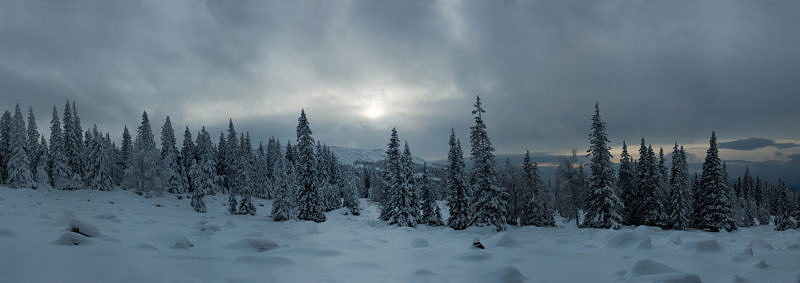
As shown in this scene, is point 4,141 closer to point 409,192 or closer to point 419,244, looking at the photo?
point 409,192

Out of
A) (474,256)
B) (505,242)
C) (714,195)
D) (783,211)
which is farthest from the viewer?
(783,211)

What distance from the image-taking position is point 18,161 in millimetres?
42719

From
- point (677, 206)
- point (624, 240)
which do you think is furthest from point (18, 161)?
point (677, 206)

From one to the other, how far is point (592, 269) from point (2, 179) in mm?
75928

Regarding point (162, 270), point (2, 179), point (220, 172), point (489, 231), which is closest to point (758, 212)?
point (489, 231)

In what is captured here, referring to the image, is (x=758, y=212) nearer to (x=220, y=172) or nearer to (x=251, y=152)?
(x=251, y=152)

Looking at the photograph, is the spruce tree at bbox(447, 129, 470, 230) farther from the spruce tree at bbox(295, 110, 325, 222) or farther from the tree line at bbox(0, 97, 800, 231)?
the spruce tree at bbox(295, 110, 325, 222)

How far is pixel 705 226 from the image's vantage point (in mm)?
36438

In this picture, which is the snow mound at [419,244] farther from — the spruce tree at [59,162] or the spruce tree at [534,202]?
the spruce tree at [59,162]

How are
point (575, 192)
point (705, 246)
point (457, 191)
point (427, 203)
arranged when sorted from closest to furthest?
point (705, 246), point (457, 191), point (427, 203), point (575, 192)

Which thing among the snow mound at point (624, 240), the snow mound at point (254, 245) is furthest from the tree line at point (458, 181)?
the snow mound at point (254, 245)

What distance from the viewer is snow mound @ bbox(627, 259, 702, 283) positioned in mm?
6723

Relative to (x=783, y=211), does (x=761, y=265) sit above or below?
above

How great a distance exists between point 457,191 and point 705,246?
26.7 metres
